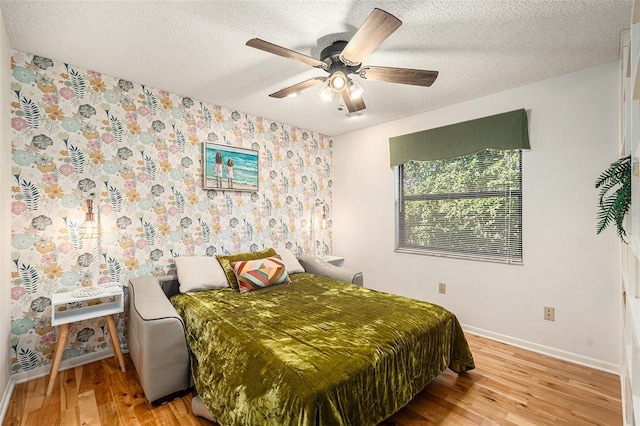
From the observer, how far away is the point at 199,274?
285cm

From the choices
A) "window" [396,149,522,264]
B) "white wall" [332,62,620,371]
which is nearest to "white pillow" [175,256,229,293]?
"window" [396,149,522,264]

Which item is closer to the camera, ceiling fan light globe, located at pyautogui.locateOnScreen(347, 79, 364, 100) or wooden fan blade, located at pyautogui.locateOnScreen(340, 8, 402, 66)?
wooden fan blade, located at pyautogui.locateOnScreen(340, 8, 402, 66)

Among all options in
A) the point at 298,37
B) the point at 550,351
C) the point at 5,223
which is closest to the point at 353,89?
the point at 298,37

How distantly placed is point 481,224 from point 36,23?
398cm

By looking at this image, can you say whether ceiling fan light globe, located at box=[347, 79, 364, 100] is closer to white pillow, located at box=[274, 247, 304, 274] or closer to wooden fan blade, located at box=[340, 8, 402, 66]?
wooden fan blade, located at box=[340, 8, 402, 66]

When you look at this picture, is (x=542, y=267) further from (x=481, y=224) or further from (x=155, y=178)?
(x=155, y=178)

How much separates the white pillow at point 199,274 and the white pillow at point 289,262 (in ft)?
2.48

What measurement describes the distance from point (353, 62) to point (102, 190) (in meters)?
2.37

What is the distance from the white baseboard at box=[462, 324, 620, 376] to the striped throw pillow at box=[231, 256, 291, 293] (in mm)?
2081

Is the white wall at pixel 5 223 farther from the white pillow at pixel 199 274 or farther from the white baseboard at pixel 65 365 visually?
the white pillow at pixel 199 274

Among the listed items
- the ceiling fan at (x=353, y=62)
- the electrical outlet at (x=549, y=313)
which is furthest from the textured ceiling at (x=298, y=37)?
the electrical outlet at (x=549, y=313)

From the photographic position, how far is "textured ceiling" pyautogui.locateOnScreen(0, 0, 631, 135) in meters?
1.76

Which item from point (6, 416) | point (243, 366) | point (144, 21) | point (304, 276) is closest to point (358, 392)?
point (243, 366)

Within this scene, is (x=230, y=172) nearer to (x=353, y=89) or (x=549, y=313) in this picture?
(x=353, y=89)
